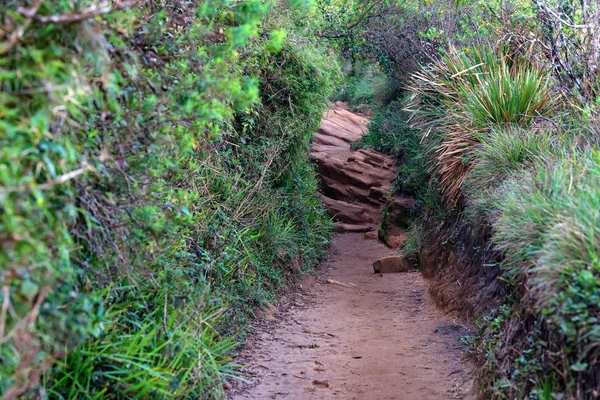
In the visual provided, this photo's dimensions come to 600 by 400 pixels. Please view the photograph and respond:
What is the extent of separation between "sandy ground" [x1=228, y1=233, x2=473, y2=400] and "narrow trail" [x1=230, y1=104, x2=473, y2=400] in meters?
0.01

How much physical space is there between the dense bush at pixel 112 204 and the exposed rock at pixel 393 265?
431cm

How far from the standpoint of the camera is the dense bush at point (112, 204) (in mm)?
2480

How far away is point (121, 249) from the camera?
372cm

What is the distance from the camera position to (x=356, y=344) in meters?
6.94

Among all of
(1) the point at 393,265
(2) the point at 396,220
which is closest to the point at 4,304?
(1) the point at 393,265

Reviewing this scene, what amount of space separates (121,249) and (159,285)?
0.94 meters

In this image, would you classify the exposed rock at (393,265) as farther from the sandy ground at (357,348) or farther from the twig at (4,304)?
the twig at (4,304)

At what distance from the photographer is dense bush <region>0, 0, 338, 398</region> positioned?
2.48m

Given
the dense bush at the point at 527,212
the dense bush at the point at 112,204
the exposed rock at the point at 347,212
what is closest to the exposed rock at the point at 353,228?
the exposed rock at the point at 347,212

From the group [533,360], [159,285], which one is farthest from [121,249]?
[533,360]

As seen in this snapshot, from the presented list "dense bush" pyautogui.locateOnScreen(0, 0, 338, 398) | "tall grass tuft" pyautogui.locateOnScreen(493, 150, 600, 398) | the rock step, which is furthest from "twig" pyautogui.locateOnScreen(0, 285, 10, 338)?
the rock step

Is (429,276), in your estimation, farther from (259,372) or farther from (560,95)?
(259,372)

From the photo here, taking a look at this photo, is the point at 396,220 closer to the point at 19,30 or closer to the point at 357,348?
the point at 357,348

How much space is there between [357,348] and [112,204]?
13.5 feet
